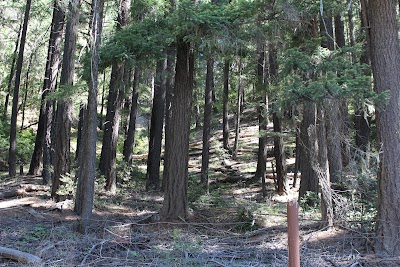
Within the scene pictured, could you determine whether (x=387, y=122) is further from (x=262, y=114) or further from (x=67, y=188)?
(x=262, y=114)

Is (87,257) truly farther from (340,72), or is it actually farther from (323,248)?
(340,72)

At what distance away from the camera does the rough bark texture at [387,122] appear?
7.46m

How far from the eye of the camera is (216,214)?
12.1m

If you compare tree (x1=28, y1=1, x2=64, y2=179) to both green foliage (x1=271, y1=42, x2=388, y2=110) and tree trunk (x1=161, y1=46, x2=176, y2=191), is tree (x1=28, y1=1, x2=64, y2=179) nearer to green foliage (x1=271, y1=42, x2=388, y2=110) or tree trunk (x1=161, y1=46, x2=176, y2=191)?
tree trunk (x1=161, y1=46, x2=176, y2=191)

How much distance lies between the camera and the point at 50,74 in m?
17.7

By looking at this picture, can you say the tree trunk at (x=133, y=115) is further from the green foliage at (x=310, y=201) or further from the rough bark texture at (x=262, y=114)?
the green foliage at (x=310, y=201)

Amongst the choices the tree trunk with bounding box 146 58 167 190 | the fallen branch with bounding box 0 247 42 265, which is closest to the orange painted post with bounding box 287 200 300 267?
the fallen branch with bounding box 0 247 42 265

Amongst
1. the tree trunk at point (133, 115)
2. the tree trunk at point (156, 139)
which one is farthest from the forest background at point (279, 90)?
the tree trunk at point (133, 115)

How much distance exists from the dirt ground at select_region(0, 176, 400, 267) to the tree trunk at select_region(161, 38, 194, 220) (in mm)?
557

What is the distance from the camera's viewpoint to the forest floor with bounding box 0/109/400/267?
7.14 meters

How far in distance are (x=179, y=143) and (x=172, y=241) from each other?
3211 mm

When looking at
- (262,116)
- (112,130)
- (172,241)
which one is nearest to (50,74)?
(112,130)

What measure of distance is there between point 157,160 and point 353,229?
1239cm

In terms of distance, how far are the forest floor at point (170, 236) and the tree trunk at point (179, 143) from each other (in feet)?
1.81
